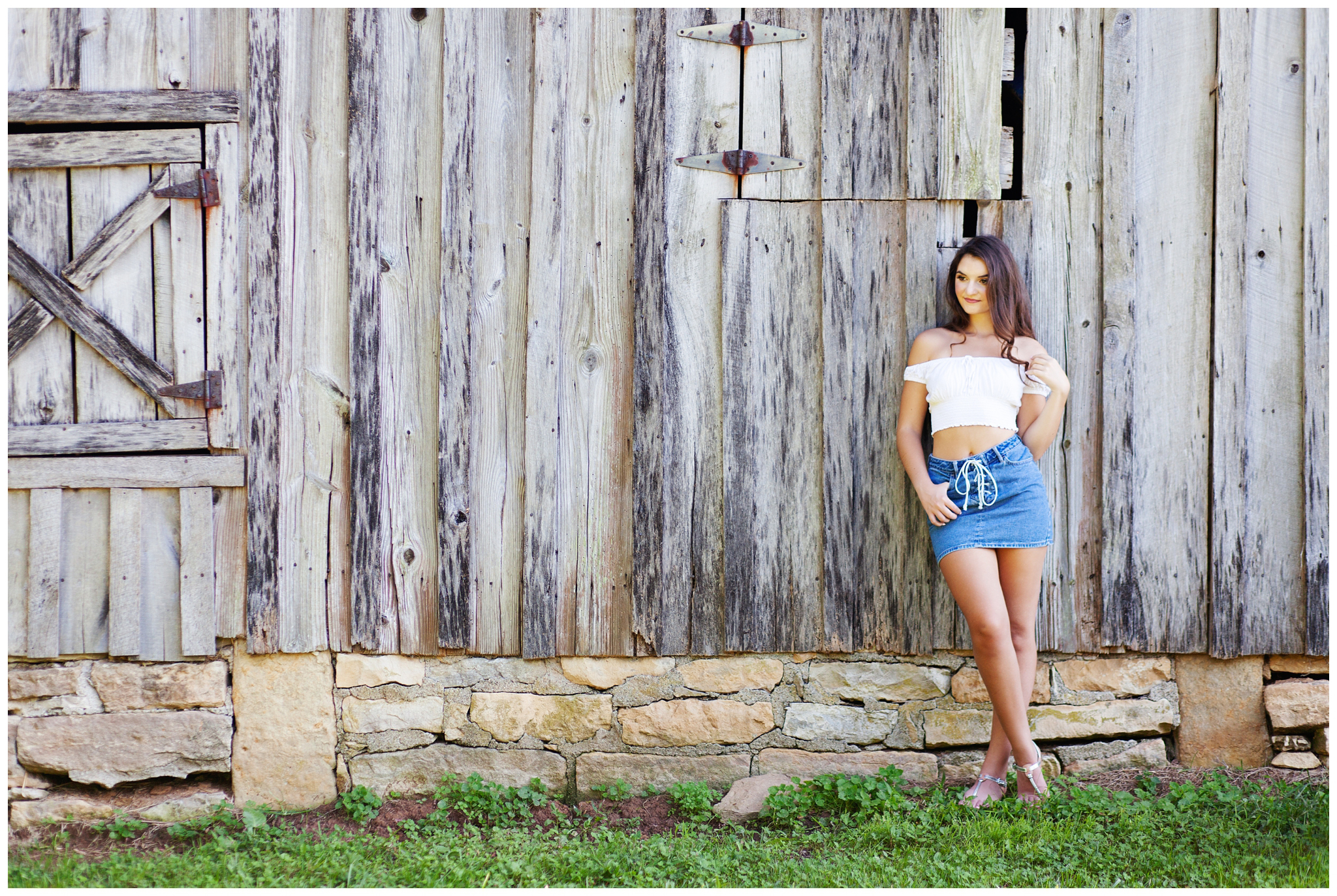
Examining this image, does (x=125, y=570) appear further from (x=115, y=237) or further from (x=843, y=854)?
(x=843, y=854)

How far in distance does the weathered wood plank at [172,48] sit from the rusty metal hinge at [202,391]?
1.17 meters

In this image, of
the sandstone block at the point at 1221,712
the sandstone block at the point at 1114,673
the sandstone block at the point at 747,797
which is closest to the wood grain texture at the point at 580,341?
the sandstone block at the point at 747,797

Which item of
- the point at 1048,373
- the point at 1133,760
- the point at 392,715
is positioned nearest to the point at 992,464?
the point at 1048,373

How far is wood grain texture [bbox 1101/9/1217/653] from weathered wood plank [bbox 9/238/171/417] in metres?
3.86

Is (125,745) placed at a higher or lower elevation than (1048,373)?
lower

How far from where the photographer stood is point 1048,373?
325 centimetres

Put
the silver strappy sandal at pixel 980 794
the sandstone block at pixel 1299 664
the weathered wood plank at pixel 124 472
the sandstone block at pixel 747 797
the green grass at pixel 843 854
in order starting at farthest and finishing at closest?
the sandstone block at pixel 1299 664, the weathered wood plank at pixel 124 472, the sandstone block at pixel 747 797, the silver strappy sandal at pixel 980 794, the green grass at pixel 843 854

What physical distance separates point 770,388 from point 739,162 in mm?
917

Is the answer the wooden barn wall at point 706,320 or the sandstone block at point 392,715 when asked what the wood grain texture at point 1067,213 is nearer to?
the wooden barn wall at point 706,320

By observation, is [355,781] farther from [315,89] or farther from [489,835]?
[315,89]

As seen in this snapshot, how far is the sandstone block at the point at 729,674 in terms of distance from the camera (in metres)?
3.56

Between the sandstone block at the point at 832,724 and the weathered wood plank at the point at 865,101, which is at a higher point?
the weathered wood plank at the point at 865,101

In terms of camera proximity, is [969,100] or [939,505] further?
[969,100]

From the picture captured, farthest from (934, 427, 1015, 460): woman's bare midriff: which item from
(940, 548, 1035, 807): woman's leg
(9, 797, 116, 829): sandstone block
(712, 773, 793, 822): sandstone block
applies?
(9, 797, 116, 829): sandstone block
